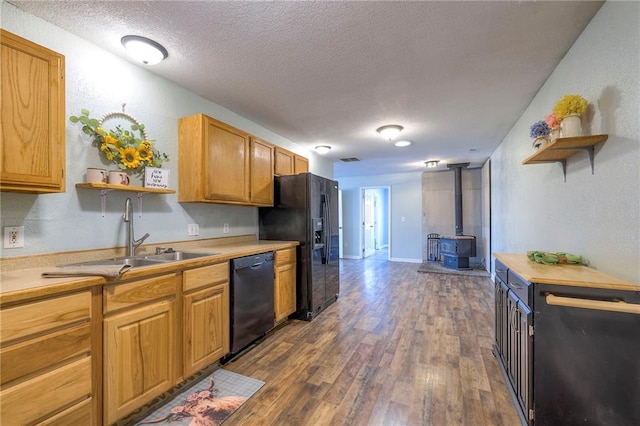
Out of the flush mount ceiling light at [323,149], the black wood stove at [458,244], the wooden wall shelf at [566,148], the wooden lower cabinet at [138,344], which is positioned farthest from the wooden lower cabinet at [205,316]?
the black wood stove at [458,244]

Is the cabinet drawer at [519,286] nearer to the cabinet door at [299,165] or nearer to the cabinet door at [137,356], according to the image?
the cabinet door at [137,356]

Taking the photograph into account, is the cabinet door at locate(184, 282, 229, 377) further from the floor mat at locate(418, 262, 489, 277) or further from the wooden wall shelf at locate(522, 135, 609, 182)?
the floor mat at locate(418, 262, 489, 277)

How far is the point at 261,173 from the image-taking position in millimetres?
3166

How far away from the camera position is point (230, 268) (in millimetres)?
2275

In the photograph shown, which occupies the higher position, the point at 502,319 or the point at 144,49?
the point at 144,49

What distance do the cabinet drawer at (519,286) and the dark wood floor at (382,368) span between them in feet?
2.48

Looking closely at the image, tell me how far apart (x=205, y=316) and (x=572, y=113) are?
2760 millimetres

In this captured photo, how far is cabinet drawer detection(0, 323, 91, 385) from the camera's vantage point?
1.08m

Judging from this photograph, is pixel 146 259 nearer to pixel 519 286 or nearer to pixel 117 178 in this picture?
pixel 117 178

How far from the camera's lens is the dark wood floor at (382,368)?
1674 mm

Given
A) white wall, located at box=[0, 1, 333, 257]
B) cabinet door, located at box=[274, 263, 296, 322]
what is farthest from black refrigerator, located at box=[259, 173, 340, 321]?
white wall, located at box=[0, 1, 333, 257]

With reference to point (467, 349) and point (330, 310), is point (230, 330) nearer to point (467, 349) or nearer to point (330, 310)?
point (330, 310)

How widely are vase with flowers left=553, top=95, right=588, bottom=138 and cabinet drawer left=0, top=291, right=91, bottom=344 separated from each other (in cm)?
278

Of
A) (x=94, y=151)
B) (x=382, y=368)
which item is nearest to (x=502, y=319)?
(x=382, y=368)
